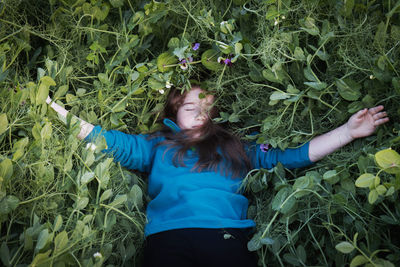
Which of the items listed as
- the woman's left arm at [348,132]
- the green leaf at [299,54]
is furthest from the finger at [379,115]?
the green leaf at [299,54]

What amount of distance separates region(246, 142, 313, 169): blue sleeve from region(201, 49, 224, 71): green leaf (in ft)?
0.96

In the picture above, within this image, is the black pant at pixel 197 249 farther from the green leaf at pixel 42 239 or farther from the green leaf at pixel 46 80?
the green leaf at pixel 46 80

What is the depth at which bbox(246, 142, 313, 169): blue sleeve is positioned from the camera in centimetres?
131

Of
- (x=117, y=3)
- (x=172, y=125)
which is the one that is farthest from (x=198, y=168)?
(x=117, y=3)

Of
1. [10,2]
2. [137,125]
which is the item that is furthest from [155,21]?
[10,2]

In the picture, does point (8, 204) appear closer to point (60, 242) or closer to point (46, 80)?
point (60, 242)

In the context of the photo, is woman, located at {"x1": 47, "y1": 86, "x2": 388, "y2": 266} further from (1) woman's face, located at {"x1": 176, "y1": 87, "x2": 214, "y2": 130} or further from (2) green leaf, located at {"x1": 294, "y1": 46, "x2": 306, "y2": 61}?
(2) green leaf, located at {"x1": 294, "y1": 46, "x2": 306, "y2": 61}

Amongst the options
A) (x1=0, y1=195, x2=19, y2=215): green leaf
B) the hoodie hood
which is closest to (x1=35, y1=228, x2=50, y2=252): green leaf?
(x1=0, y1=195, x2=19, y2=215): green leaf

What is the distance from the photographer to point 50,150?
1.20 m

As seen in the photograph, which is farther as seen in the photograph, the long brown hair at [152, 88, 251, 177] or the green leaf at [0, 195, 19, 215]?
the long brown hair at [152, 88, 251, 177]

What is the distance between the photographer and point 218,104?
1480 millimetres

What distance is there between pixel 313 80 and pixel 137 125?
0.63 metres

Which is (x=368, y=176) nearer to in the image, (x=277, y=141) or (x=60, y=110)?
(x=277, y=141)

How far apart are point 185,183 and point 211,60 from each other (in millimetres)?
430
